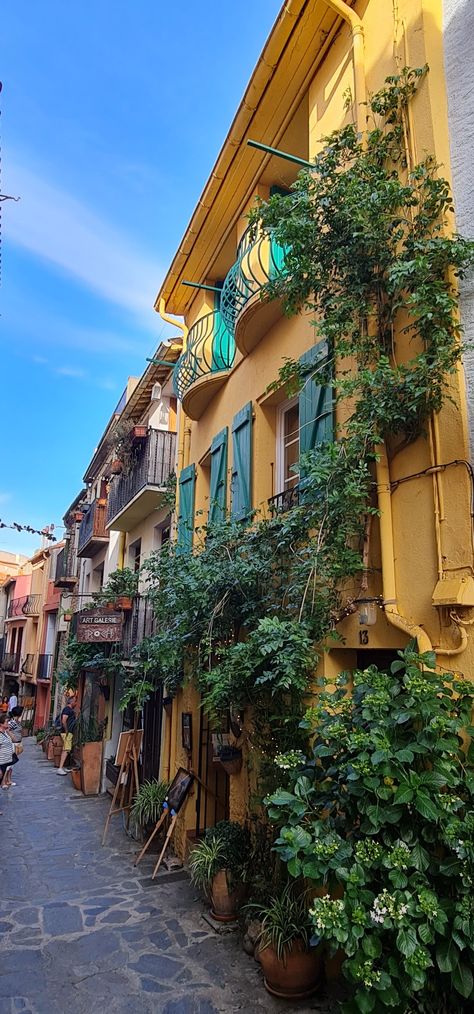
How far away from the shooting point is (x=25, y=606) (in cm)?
3272

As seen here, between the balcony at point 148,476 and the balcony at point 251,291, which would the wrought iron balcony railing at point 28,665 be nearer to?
the balcony at point 148,476

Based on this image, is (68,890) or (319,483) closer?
(319,483)

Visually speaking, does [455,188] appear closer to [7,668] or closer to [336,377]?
[336,377]

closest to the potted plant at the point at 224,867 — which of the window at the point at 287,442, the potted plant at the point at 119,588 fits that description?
the window at the point at 287,442

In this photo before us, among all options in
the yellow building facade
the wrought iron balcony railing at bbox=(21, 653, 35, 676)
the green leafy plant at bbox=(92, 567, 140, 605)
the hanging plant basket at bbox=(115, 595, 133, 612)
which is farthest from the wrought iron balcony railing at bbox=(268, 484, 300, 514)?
the wrought iron balcony railing at bbox=(21, 653, 35, 676)

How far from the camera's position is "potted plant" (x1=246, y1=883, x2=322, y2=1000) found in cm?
431

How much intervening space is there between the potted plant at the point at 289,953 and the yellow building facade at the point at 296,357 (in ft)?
5.80

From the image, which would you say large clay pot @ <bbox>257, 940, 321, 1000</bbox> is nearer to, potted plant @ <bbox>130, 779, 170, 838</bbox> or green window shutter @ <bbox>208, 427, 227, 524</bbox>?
potted plant @ <bbox>130, 779, 170, 838</bbox>

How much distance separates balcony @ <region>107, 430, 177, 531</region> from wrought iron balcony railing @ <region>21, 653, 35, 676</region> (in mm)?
20143

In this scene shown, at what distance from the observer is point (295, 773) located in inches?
148

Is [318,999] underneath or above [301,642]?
underneath

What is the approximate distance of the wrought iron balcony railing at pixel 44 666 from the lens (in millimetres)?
26031

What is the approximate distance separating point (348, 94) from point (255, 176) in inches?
95.9

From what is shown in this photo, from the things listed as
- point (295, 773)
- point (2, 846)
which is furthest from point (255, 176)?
point (2, 846)
